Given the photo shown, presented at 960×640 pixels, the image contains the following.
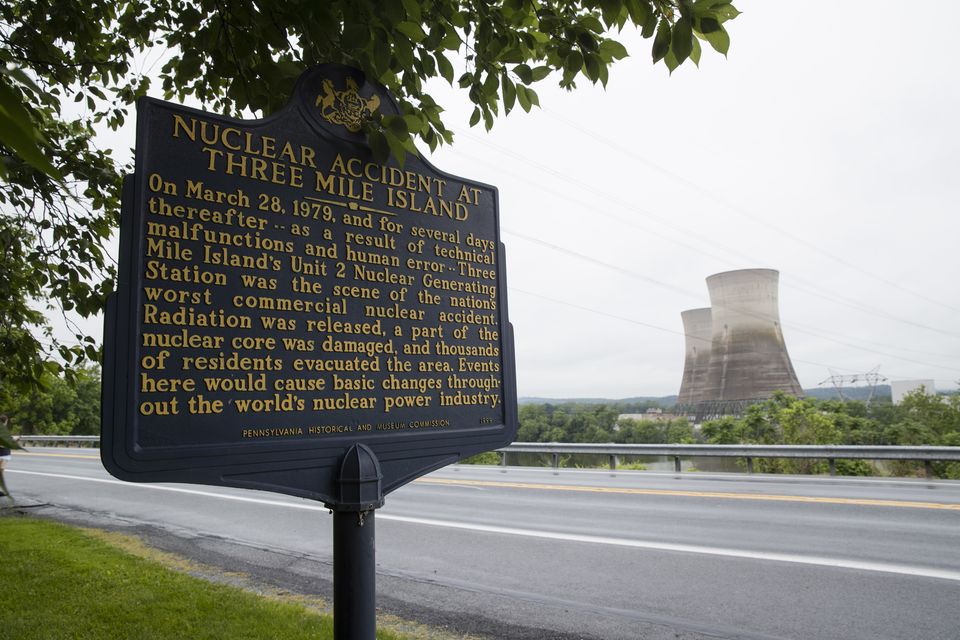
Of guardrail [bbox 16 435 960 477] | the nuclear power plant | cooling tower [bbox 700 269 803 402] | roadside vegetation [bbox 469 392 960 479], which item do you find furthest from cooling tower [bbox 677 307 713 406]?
guardrail [bbox 16 435 960 477]

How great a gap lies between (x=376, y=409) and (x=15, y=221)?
3.86 m

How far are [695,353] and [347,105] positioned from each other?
92.6 feet

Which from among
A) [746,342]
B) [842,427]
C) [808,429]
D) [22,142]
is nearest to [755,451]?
[808,429]

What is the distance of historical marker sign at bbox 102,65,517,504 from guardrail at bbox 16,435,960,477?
9.17m

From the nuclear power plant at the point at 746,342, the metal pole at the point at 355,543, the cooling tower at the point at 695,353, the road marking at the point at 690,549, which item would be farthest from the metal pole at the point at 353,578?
the cooling tower at the point at 695,353

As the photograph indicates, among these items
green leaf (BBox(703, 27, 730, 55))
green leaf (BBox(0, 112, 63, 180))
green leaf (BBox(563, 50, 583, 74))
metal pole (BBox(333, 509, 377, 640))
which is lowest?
metal pole (BBox(333, 509, 377, 640))

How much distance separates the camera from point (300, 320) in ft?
8.29

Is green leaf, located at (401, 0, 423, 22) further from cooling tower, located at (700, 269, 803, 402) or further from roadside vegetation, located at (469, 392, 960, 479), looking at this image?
cooling tower, located at (700, 269, 803, 402)

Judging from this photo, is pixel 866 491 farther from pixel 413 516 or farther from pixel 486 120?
pixel 486 120

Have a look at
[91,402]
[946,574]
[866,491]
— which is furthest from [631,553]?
[91,402]

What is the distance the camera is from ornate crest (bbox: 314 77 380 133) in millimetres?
2703

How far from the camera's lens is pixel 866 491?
9922mm

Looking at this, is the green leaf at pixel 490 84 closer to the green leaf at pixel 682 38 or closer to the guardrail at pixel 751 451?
the green leaf at pixel 682 38

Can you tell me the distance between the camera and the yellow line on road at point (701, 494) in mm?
8570
